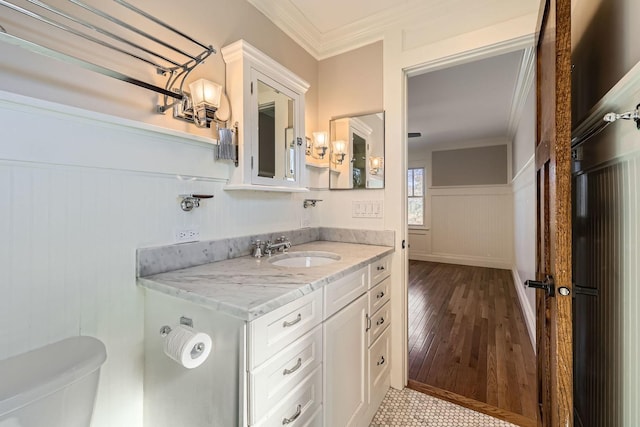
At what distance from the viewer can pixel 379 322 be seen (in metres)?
1.63

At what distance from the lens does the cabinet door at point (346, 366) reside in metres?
1.15

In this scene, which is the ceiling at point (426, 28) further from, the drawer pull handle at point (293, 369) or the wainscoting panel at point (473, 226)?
the wainscoting panel at point (473, 226)

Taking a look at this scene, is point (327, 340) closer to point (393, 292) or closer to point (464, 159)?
point (393, 292)

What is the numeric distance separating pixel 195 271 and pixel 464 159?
551 centimetres

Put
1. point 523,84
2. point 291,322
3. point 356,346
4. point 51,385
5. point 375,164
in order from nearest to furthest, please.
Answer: point 51,385
point 291,322
point 356,346
point 375,164
point 523,84

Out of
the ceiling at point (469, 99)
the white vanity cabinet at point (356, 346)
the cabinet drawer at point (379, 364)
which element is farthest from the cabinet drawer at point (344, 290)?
the ceiling at point (469, 99)

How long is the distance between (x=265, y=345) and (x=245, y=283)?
0.82ft

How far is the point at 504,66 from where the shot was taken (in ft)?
8.09

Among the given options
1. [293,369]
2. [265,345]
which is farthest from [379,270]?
[265,345]

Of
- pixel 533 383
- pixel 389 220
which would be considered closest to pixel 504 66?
pixel 389 220

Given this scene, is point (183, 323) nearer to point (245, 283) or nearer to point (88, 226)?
point (245, 283)

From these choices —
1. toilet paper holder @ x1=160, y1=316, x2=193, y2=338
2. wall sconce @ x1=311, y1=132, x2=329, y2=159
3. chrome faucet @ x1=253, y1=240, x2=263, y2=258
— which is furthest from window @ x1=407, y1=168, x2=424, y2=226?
toilet paper holder @ x1=160, y1=316, x2=193, y2=338

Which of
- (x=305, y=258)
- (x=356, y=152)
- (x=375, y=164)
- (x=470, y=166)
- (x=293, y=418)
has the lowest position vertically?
(x=293, y=418)

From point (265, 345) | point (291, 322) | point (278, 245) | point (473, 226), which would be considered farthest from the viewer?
point (473, 226)
